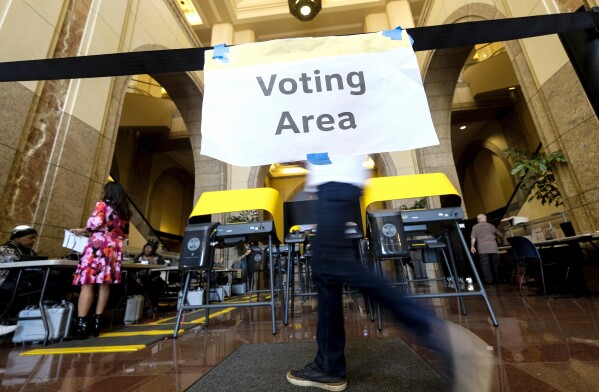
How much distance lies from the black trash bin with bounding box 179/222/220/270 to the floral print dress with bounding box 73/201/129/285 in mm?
1029

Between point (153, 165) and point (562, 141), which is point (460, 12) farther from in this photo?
point (153, 165)

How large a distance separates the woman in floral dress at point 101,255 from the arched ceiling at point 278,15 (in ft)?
27.3

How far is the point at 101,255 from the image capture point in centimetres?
271

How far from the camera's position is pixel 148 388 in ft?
3.94

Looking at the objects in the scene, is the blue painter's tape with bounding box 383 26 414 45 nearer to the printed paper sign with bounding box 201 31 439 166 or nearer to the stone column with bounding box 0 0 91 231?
the printed paper sign with bounding box 201 31 439 166

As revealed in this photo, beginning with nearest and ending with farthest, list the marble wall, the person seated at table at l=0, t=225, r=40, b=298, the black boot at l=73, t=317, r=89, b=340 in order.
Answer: the black boot at l=73, t=317, r=89, b=340, the person seated at table at l=0, t=225, r=40, b=298, the marble wall

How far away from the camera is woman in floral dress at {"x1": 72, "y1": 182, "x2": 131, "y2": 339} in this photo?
2635 millimetres

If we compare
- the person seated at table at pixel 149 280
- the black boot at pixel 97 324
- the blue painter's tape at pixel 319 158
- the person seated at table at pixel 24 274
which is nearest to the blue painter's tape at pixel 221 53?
the blue painter's tape at pixel 319 158

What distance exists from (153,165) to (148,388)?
13.8m

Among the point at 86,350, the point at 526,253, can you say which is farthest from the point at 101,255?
the point at 526,253

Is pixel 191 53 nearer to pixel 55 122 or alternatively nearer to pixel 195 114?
pixel 55 122

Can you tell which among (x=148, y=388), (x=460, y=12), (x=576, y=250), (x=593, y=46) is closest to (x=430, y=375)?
(x=148, y=388)

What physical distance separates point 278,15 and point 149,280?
8724 mm

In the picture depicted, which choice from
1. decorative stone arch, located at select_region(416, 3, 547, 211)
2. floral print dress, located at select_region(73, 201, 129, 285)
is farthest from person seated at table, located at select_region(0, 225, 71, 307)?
decorative stone arch, located at select_region(416, 3, 547, 211)
